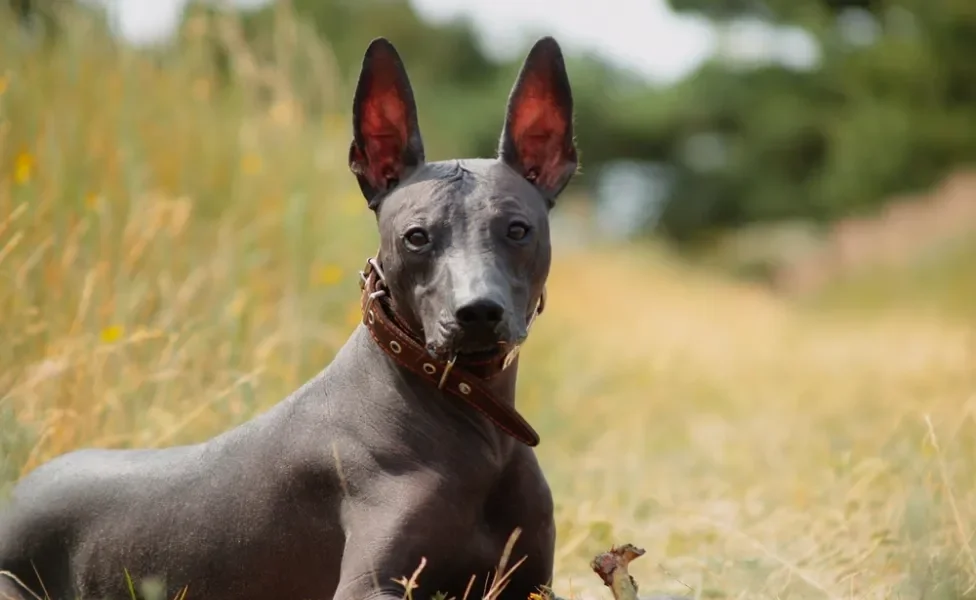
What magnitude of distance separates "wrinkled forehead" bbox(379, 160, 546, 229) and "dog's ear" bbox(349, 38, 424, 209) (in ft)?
0.29

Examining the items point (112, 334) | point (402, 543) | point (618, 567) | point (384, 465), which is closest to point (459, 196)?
point (384, 465)

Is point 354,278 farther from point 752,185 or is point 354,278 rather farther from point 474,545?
point 752,185

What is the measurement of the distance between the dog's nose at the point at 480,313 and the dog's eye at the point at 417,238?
0.72ft

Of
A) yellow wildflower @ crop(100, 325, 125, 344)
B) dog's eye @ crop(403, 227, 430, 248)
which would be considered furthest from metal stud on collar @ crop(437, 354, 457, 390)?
yellow wildflower @ crop(100, 325, 125, 344)

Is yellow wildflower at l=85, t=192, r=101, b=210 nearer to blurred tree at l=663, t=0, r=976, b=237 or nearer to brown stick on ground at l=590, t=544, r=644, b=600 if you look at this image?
brown stick on ground at l=590, t=544, r=644, b=600

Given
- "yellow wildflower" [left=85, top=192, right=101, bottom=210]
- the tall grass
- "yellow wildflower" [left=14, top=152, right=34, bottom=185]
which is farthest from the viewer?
"yellow wildflower" [left=85, top=192, right=101, bottom=210]

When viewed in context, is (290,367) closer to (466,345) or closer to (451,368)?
(451,368)

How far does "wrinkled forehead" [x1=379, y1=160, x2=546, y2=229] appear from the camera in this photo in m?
2.52

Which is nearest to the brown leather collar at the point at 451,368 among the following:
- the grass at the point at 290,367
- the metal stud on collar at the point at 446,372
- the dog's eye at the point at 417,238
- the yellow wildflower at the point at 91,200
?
the metal stud on collar at the point at 446,372

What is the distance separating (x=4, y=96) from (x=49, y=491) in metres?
2.51

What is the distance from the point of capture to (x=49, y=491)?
2.87 meters

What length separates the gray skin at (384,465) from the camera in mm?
2445

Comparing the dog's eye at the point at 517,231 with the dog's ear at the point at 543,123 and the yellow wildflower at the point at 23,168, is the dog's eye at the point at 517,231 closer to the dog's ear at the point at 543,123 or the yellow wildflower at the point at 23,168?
the dog's ear at the point at 543,123

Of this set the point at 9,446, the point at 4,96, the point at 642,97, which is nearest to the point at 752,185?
the point at 642,97
